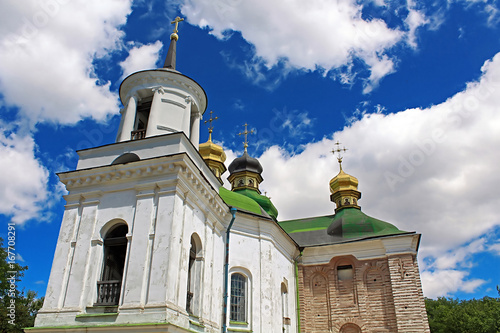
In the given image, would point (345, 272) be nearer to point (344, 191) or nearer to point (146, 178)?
point (344, 191)

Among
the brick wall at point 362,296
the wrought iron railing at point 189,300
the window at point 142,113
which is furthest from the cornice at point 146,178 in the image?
the brick wall at point 362,296

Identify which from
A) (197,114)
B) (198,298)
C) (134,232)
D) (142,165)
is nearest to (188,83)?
(197,114)

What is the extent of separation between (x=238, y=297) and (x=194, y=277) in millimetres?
2868

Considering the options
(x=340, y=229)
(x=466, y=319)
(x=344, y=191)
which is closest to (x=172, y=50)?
(x=340, y=229)

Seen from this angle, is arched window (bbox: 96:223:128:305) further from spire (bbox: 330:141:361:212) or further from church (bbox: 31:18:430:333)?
spire (bbox: 330:141:361:212)

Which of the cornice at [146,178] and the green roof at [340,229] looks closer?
the cornice at [146,178]

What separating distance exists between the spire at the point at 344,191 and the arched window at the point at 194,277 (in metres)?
14.9

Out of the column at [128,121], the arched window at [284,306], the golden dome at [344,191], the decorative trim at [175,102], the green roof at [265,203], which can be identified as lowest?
the arched window at [284,306]

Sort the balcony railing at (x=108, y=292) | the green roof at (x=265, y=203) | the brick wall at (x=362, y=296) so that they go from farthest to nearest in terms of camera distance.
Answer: the green roof at (x=265, y=203)
the brick wall at (x=362, y=296)
the balcony railing at (x=108, y=292)

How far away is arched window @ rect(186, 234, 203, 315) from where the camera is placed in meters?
12.0

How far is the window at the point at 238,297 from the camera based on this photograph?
47.2ft

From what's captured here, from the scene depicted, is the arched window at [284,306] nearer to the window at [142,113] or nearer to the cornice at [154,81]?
the window at [142,113]

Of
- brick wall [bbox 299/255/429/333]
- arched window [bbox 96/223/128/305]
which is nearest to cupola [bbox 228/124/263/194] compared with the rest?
brick wall [bbox 299/255/429/333]

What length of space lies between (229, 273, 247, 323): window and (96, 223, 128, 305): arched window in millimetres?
4180
